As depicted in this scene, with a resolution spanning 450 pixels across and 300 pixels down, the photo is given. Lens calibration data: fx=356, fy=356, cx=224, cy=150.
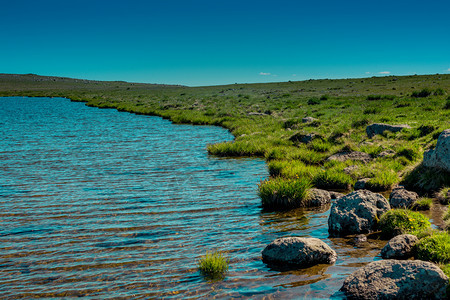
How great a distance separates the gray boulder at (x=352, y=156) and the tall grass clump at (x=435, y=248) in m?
8.26

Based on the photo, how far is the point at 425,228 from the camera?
7848mm

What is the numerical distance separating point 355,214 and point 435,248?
7.46 feet

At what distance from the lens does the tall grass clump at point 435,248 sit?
21.1 feet

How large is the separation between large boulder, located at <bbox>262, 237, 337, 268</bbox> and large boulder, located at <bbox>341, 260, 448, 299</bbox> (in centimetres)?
108

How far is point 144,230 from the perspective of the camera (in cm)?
907

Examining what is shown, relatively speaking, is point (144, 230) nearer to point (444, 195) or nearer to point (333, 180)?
point (333, 180)

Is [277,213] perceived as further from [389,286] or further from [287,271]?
[389,286]

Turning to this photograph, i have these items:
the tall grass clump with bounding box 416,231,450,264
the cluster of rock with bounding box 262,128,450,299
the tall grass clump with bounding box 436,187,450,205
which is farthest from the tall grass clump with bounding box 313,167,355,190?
the tall grass clump with bounding box 416,231,450,264

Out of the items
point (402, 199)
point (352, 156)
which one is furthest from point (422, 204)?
point (352, 156)

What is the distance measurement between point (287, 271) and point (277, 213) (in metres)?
3.61

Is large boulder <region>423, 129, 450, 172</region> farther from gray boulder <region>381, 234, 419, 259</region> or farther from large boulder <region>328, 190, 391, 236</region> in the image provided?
gray boulder <region>381, 234, 419, 259</region>

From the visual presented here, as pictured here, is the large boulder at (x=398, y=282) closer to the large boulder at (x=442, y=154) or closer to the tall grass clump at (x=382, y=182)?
the large boulder at (x=442, y=154)

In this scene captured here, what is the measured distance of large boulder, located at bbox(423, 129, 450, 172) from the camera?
414 inches

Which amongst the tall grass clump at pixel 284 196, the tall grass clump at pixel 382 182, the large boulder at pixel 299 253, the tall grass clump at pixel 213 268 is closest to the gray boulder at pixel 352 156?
the tall grass clump at pixel 382 182
